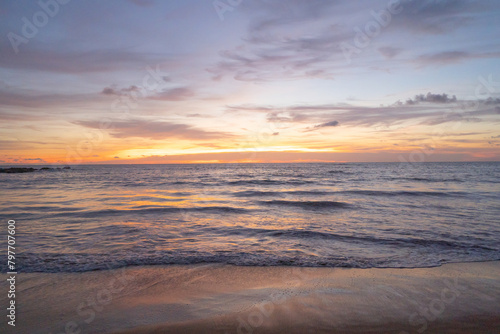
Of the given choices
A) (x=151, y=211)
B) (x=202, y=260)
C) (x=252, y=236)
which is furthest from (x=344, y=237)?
(x=151, y=211)

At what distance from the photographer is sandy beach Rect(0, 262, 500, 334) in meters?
4.47

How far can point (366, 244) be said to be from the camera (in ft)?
31.8

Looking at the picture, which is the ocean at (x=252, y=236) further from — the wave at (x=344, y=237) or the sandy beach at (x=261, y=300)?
the sandy beach at (x=261, y=300)

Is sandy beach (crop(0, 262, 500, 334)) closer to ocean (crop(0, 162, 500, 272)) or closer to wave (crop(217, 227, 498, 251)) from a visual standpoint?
ocean (crop(0, 162, 500, 272))

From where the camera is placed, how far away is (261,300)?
5328 millimetres

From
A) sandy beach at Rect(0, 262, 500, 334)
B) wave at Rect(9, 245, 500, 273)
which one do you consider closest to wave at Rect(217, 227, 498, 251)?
wave at Rect(9, 245, 500, 273)

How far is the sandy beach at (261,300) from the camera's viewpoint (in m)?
4.47

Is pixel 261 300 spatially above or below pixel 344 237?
above

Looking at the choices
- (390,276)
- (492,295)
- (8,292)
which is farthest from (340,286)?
(8,292)

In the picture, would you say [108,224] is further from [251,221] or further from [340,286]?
[340,286]

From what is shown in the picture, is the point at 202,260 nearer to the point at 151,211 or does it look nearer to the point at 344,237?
the point at 344,237

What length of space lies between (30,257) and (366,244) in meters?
11.1

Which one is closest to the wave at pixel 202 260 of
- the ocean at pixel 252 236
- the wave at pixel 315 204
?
the ocean at pixel 252 236

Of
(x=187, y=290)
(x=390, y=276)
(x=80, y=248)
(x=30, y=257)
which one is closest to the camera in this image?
(x=187, y=290)
